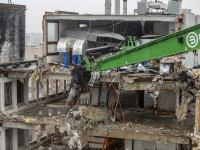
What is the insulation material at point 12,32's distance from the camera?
29094 millimetres

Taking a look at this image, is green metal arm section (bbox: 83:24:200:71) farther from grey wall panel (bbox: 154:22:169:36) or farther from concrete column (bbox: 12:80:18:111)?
concrete column (bbox: 12:80:18:111)

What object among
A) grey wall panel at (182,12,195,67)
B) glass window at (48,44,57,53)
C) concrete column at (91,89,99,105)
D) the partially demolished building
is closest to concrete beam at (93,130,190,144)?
the partially demolished building

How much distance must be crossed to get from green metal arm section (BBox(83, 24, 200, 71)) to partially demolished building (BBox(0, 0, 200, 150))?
9.11ft

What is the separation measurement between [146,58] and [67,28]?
1012cm

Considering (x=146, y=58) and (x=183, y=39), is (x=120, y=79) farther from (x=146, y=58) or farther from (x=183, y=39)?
(x=183, y=39)

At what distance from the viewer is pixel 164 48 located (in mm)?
11664

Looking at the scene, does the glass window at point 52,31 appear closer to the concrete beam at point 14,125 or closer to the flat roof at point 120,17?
the flat roof at point 120,17

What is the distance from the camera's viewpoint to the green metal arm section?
10.5 meters

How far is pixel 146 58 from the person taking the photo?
12586 mm

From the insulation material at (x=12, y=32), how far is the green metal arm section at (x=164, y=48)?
16875 millimetres

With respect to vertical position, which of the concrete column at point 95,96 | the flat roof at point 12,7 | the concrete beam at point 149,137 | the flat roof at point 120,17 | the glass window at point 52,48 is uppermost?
the flat roof at point 12,7

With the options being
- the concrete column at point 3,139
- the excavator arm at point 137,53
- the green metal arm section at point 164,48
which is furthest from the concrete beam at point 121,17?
the concrete column at point 3,139

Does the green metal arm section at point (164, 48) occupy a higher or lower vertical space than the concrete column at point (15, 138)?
higher

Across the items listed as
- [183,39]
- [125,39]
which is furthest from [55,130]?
[183,39]
